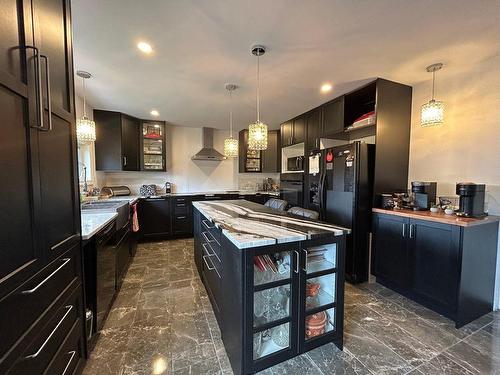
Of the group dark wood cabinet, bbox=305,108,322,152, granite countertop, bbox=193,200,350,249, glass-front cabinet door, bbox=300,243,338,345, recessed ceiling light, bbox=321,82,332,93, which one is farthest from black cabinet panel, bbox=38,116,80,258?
dark wood cabinet, bbox=305,108,322,152

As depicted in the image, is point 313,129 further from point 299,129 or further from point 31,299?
point 31,299

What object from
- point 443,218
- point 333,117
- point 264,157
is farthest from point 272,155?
point 443,218

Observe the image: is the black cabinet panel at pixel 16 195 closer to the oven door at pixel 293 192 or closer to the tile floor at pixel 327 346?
the tile floor at pixel 327 346

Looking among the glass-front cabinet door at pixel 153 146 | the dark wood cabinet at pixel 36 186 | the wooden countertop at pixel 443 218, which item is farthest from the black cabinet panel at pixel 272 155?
the dark wood cabinet at pixel 36 186

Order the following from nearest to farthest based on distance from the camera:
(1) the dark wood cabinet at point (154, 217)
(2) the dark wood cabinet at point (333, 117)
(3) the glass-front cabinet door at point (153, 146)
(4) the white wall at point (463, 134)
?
(4) the white wall at point (463, 134), (2) the dark wood cabinet at point (333, 117), (1) the dark wood cabinet at point (154, 217), (3) the glass-front cabinet door at point (153, 146)

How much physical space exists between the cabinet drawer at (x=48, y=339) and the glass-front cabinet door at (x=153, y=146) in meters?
3.43

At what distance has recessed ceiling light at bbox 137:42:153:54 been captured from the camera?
73.8 inches

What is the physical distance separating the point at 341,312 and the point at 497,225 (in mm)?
1855

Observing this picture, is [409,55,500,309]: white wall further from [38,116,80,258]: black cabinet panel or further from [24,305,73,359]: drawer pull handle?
[24,305,73,359]: drawer pull handle

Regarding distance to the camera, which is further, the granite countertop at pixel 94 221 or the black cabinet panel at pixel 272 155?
the black cabinet panel at pixel 272 155

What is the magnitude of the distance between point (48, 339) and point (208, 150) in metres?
4.19

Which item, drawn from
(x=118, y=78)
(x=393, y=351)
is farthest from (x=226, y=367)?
(x=118, y=78)

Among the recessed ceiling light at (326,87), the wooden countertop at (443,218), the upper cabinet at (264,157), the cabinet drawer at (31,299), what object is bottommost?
the cabinet drawer at (31,299)

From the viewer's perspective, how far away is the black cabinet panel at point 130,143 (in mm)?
3977
